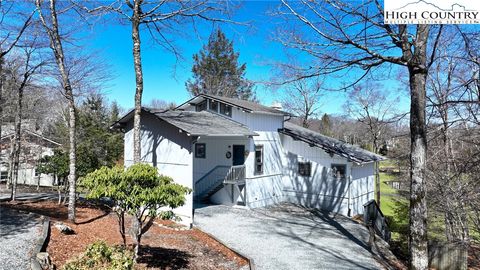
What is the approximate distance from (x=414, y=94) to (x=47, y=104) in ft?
86.8

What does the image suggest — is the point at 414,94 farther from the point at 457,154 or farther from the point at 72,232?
the point at 457,154

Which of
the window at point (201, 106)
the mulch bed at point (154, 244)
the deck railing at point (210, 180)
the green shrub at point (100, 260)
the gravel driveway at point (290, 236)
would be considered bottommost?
the gravel driveway at point (290, 236)

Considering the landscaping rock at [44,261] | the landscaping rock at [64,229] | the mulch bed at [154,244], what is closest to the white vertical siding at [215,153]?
the mulch bed at [154,244]

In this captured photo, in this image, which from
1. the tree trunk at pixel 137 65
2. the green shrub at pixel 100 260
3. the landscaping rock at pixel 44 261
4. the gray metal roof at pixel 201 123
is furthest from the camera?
the gray metal roof at pixel 201 123

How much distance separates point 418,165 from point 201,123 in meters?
10.5

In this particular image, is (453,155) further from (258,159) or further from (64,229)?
(64,229)

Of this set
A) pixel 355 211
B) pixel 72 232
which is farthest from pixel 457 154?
pixel 72 232

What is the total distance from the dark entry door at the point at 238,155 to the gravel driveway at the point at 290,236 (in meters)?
2.55

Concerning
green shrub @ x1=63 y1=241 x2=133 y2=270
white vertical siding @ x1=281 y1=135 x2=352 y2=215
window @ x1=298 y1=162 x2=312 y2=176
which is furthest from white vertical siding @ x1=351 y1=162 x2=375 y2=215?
green shrub @ x1=63 y1=241 x2=133 y2=270

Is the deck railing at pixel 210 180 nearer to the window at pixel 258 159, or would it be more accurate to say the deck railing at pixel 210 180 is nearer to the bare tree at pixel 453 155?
the window at pixel 258 159

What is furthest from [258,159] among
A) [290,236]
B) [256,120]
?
[290,236]

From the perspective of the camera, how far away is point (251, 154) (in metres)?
17.4

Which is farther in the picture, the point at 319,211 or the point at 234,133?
the point at 319,211

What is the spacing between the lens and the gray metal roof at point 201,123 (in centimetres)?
1386
